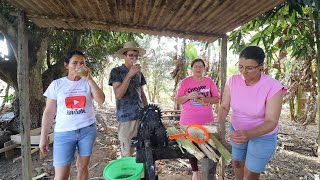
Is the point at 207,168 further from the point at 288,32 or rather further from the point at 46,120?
the point at 288,32

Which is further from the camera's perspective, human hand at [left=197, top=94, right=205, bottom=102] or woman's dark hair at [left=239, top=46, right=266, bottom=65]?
human hand at [left=197, top=94, right=205, bottom=102]

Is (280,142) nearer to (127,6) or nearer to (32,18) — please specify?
(127,6)

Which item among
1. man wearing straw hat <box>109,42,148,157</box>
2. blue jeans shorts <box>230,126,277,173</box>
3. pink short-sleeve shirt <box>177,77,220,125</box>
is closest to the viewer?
blue jeans shorts <box>230,126,277,173</box>

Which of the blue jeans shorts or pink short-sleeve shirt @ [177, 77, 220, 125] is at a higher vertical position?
pink short-sleeve shirt @ [177, 77, 220, 125]

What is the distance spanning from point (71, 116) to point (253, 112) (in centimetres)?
194

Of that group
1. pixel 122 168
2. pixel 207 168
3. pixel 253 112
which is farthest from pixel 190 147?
pixel 253 112

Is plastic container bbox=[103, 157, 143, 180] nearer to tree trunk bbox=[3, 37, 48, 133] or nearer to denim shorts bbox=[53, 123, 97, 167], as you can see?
denim shorts bbox=[53, 123, 97, 167]

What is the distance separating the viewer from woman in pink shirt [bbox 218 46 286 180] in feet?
7.23

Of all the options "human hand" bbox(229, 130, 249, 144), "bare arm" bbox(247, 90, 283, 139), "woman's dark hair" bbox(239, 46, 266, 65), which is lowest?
"human hand" bbox(229, 130, 249, 144)

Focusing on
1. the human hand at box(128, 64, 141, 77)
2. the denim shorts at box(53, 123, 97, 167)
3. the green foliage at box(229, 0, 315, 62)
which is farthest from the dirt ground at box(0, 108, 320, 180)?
the green foliage at box(229, 0, 315, 62)

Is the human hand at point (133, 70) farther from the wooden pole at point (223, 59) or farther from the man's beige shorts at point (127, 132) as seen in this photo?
the wooden pole at point (223, 59)

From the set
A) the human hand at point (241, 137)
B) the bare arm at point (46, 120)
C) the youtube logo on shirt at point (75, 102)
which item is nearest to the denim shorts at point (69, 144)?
the bare arm at point (46, 120)

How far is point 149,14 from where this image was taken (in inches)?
133

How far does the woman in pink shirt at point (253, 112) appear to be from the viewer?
7.23 ft
